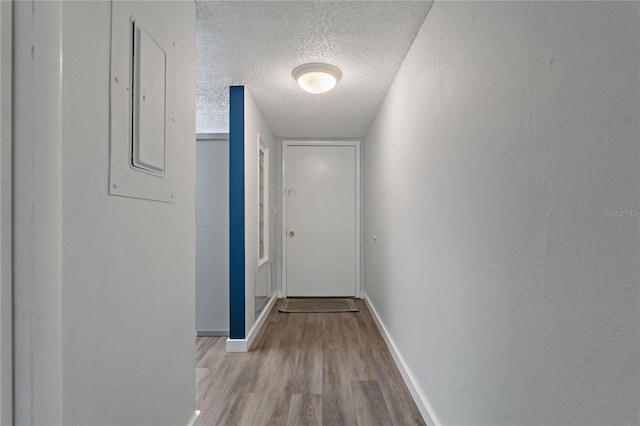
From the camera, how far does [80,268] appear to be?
34.0 inches

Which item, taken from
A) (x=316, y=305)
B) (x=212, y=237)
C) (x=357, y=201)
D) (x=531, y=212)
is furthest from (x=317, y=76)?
(x=316, y=305)

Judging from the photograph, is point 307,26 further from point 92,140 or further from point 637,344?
point 637,344

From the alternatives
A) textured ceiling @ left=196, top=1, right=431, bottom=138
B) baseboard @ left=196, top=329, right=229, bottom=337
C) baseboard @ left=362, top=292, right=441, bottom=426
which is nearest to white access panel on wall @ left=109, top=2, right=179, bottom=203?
textured ceiling @ left=196, top=1, right=431, bottom=138

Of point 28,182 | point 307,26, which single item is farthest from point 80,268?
point 307,26

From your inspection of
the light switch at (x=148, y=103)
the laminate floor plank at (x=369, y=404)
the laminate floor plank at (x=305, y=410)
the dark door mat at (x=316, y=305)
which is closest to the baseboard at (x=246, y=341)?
the dark door mat at (x=316, y=305)

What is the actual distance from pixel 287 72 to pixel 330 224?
2.44m

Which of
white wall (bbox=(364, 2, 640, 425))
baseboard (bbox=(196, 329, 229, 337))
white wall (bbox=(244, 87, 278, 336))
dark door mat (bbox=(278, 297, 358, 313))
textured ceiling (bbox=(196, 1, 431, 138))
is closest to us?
white wall (bbox=(364, 2, 640, 425))

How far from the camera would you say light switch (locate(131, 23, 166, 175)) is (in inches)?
43.7

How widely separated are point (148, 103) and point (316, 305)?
3429mm

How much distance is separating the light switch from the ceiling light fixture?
50.5 inches

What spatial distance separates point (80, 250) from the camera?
2.83 feet

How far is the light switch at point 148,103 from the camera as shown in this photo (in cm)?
111

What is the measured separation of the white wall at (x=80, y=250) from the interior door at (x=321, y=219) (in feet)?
10.8

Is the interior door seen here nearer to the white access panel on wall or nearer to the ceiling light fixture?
the ceiling light fixture
